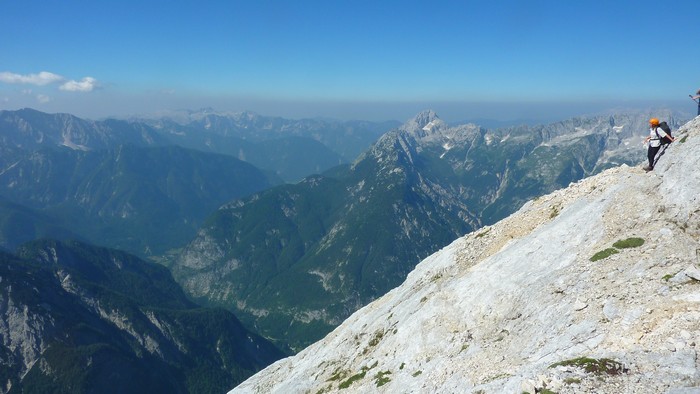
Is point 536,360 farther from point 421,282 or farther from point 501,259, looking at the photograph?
point 421,282

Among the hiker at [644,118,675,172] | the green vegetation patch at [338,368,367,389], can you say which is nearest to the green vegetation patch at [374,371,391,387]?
the green vegetation patch at [338,368,367,389]

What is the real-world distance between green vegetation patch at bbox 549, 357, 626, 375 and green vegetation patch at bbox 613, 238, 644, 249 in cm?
1263

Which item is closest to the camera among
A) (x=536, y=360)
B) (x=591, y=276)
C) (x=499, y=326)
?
(x=536, y=360)

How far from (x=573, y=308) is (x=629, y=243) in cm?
737

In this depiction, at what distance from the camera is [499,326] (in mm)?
35156

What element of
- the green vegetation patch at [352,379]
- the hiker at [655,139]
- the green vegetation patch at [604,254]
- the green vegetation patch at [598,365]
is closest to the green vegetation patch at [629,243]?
the green vegetation patch at [604,254]

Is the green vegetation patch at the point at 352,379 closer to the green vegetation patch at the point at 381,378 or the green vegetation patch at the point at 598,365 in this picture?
the green vegetation patch at the point at 381,378

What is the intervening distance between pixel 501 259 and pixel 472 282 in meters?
3.72

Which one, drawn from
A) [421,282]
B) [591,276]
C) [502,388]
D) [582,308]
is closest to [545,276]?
[591,276]

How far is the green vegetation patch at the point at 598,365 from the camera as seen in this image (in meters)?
22.4

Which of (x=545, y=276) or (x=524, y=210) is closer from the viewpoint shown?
(x=545, y=276)

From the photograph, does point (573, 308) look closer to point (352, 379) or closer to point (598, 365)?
point (598, 365)

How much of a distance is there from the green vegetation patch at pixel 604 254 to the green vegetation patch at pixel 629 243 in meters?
0.59

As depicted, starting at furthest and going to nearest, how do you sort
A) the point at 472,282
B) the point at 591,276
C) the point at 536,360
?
the point at 472,282 → the point at 591,276 → the point at 536,360
